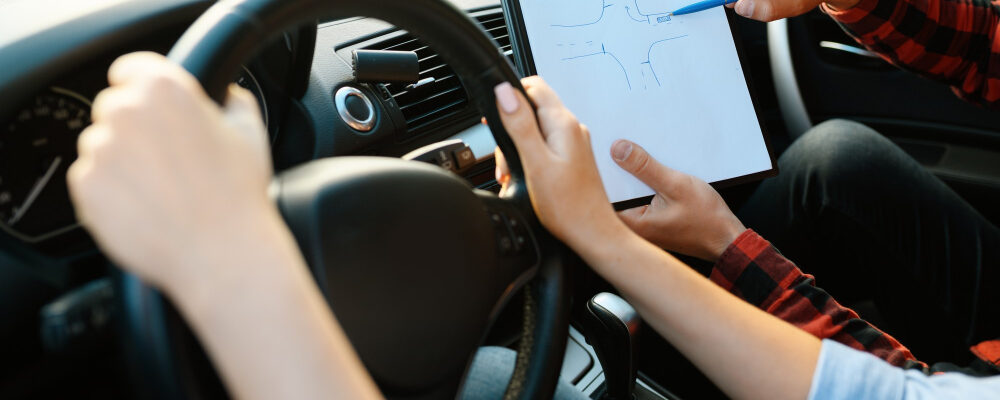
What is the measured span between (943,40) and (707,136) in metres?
0.55

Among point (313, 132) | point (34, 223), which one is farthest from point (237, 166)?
point (313, 132)

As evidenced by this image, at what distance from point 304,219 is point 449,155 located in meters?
0.50

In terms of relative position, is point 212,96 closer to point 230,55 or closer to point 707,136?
point 230,55

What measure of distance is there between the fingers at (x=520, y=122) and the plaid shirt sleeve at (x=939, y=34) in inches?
31.6

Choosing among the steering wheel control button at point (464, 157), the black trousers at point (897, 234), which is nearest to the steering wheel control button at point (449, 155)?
the steering wheel control button at point (464, 157)

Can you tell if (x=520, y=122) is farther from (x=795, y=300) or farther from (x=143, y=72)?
(x=795, y=300)

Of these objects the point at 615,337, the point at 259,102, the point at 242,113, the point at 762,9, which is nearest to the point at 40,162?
the point at 259,102

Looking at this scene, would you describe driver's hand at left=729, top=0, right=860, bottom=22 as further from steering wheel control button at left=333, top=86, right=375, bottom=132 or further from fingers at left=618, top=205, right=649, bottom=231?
steering wheel control button at left=333, top=86, right=375, bottom=132

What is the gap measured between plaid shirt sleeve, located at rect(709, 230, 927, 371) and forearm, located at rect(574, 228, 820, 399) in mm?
120

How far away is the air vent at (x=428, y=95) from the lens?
1090 millimetres

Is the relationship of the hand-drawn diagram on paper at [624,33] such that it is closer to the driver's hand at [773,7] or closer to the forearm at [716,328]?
the driver's hand at [773,7]

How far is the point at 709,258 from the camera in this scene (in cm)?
100

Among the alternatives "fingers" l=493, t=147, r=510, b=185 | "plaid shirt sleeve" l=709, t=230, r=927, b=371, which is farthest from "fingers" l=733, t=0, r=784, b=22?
"fingers" l=493, t=147, r=510, b=185

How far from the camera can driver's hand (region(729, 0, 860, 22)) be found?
42.3 inches
